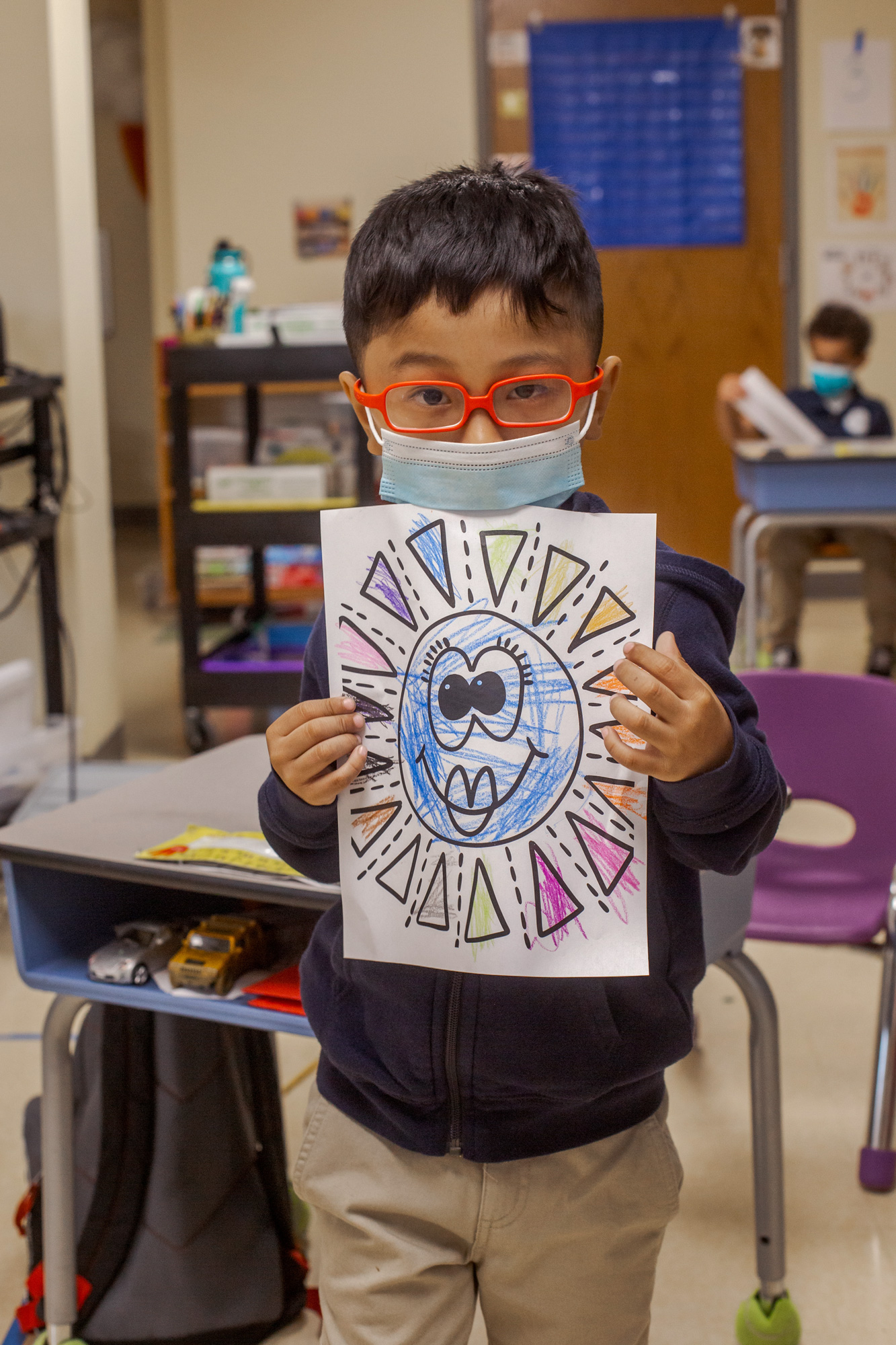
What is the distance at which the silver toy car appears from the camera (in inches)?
46.9

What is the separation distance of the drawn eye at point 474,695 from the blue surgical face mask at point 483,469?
0.09 meters

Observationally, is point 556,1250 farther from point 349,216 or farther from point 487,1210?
point 349,216

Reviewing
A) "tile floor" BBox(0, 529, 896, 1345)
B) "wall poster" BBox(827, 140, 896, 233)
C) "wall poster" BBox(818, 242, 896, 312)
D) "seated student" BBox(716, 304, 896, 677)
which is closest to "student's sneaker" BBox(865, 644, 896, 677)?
"seated student" BBox(716, 304, 896, 677)

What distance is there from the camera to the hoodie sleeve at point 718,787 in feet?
2.52

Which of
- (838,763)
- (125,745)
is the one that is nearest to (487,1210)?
(838,763)

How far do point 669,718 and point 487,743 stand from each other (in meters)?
0.13

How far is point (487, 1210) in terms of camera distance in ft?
2.81

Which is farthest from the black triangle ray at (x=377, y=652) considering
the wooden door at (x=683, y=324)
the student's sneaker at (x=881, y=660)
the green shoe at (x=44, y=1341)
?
the wooden door at (x=683, y=324)

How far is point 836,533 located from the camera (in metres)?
4.11

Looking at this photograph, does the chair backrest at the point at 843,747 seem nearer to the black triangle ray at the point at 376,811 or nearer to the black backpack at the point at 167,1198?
the black backpack at the point at 167,1198

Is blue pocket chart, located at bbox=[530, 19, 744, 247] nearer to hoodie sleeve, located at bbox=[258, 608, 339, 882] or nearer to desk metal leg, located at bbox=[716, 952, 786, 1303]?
desk metal leg, located at bbox=[716, 952, 786, 1303]

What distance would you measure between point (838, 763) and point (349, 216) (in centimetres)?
423

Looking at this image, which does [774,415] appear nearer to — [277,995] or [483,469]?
[277,995]

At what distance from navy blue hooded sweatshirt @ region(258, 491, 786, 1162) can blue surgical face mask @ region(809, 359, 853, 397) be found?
3.41 m
